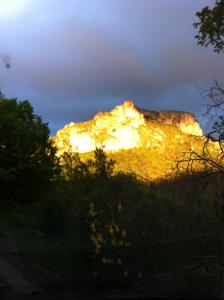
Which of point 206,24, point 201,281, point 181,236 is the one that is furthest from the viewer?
point 181,236

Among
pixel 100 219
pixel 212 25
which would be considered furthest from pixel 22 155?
pixel 212 25

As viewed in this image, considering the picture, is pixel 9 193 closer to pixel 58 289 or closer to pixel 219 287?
pixel 58 289

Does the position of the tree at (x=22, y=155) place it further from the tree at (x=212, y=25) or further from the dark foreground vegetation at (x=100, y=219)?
the tree at (x=212, y=25)

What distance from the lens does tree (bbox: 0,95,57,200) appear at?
3095 centimetres

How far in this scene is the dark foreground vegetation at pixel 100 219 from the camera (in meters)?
19.4

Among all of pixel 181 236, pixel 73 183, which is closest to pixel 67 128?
pixel 73 183

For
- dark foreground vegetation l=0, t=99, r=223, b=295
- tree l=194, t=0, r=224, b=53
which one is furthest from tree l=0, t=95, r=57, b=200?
tree l=194, t=0, r=224, b=53

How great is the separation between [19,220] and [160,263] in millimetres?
8154

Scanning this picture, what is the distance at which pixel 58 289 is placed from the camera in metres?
19.8

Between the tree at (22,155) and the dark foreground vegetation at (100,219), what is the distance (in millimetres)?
58

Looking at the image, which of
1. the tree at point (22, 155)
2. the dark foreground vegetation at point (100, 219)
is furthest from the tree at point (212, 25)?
the tree at point (22, 155)

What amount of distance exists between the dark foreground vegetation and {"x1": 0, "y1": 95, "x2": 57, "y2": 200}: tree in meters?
0.06

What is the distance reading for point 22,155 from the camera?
31203 millimetres

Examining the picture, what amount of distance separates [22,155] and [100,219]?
721 cm
